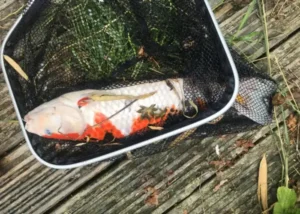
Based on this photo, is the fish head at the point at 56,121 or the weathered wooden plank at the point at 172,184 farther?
the weathered wooden plank at the point at 172,184

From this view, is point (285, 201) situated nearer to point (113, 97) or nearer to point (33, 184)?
point (113, 97)

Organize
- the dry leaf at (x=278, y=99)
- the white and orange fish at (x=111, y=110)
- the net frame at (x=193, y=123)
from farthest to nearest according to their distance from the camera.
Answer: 1. the dry leaf at (x=278, y=99)
2. the white and orange fish at (x=111, y=110)
3. the net frame at (x=193, y=123)

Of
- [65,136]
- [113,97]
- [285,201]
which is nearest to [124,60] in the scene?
[113,97]

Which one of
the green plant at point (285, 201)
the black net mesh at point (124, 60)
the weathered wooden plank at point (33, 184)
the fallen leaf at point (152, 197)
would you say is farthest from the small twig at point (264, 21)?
the weathered wooden plank at point (33, 184)

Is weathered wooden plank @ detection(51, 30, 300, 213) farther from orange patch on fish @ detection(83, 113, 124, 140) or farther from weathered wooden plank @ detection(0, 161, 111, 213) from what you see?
orange patch on fish @ detection(83, 113, 124, 140)

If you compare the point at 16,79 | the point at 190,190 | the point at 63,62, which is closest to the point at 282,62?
the point at 190,190

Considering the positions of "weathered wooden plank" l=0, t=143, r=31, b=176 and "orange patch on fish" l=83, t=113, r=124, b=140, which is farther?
"weathered wooden plank" l=0, t=143, r=31, b=176

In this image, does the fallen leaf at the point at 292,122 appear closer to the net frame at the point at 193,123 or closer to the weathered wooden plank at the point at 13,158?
the net frame at the point at 193,123

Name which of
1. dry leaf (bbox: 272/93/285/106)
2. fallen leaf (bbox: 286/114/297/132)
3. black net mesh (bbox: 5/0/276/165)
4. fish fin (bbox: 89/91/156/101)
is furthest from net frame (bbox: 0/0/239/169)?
fallen leaf (bbox: 286/114/297/132)
